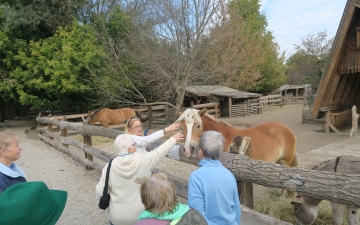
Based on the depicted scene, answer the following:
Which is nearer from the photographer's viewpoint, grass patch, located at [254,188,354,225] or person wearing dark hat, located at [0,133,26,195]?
person wearing dark hat, located at [0,133,26,195]

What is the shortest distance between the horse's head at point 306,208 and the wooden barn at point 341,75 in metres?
9.04

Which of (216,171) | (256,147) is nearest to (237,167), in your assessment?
(216,171)

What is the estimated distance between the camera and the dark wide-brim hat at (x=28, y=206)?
140 cm

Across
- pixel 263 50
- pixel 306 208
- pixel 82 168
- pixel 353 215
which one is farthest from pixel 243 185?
pixel 263 50

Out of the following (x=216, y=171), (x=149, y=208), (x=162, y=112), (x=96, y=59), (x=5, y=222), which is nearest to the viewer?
(x=5, y=222)

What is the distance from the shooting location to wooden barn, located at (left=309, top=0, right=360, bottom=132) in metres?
9.91

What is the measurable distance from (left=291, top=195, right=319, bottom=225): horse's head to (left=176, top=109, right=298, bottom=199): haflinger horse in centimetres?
108

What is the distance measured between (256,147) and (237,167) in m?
1.79

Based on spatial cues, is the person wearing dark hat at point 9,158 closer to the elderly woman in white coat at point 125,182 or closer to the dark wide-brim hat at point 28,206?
the elderly woman in white coat at point 125,182

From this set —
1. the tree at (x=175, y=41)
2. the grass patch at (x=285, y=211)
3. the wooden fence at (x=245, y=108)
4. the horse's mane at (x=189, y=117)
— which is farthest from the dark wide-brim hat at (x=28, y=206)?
the wooden fence at (x=245, y=108)

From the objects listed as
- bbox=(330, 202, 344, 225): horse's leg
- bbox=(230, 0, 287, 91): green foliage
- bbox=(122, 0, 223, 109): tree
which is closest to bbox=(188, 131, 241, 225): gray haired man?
bbox=(330, 202, 344, 225): horse's leg

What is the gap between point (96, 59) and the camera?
14.3 meters

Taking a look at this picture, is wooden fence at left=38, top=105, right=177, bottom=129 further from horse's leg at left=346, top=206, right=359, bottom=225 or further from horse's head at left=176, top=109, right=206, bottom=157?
horse's leg at left=346, top=206, right=359, bottom=225

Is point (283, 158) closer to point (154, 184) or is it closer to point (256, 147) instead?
point (256, 147)
